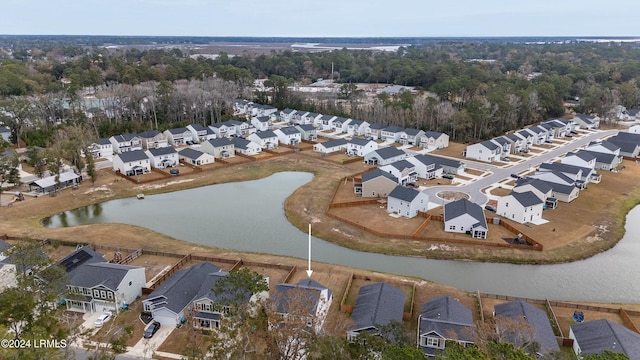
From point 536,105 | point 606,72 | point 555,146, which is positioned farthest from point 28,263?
point 606,72

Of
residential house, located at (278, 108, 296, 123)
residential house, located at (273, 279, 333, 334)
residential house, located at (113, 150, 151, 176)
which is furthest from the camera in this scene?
residential house, located at (278, 108, 296, 123)

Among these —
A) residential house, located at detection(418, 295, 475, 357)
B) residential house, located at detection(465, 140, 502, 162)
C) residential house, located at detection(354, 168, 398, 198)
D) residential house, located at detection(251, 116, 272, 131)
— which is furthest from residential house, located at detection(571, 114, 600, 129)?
residential house, located at detection(418, 295, 475, 357)

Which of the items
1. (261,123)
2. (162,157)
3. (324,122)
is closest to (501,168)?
(324,122)

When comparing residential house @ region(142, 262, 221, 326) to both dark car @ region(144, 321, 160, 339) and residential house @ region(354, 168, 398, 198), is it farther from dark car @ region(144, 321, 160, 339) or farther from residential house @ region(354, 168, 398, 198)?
residential house @ region(354, 168, 398, 198)

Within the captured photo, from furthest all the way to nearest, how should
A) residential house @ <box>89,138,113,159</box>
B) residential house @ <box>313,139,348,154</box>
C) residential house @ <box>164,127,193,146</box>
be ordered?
residential house @ <box>164,127,193,146</box>, residential house @ <box>313,139,348,154</box>, residential house @ <box>89,138,113,159</box>

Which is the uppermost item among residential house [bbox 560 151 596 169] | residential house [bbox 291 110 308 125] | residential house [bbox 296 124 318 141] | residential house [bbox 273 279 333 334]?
residential house [bbox 291 110 308 125]

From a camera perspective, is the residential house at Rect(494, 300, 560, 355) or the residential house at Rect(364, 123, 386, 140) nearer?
the residential house at Rect(494, 300, 560, 355)

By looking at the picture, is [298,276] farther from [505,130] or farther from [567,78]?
[567,78]

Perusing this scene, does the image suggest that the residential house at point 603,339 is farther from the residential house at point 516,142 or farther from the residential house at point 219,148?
the residential house at point 219,148
